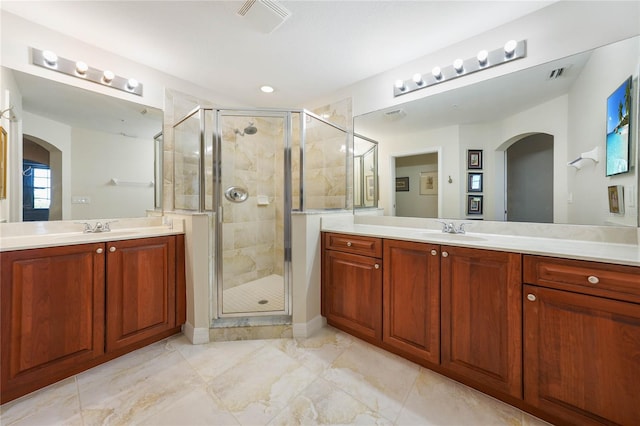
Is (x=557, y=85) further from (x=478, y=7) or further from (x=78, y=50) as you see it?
(x=78, y=50)

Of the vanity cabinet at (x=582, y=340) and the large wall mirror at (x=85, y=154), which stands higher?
the large wall mirror at (x=85, y=154)

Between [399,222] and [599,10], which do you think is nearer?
[599,10]

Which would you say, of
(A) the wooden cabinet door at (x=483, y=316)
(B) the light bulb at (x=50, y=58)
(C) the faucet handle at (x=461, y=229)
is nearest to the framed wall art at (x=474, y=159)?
(C) the faucet handle at (x=461, y=229)

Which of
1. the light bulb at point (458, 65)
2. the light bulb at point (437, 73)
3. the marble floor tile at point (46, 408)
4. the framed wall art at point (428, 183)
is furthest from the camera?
the framed wall art at point (428, 183)

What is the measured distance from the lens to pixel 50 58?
1776mm

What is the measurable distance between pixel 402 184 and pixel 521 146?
2.84 feet

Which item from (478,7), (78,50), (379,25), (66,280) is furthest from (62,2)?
(478,7)

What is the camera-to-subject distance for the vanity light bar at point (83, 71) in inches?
69.2

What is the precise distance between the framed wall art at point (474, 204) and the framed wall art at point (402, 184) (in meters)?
0.50

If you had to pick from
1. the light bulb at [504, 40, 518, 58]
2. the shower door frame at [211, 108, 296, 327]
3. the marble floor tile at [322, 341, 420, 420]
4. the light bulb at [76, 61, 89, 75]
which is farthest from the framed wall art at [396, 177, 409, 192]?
the light bulb at [76, 61, 89, 75]

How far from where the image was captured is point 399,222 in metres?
2.28

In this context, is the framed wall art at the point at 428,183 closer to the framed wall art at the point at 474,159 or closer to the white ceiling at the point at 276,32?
the framed wall art at the point at 474,159

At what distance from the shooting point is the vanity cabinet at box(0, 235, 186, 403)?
4.30 feet

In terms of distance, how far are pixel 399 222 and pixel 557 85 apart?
138 cm
